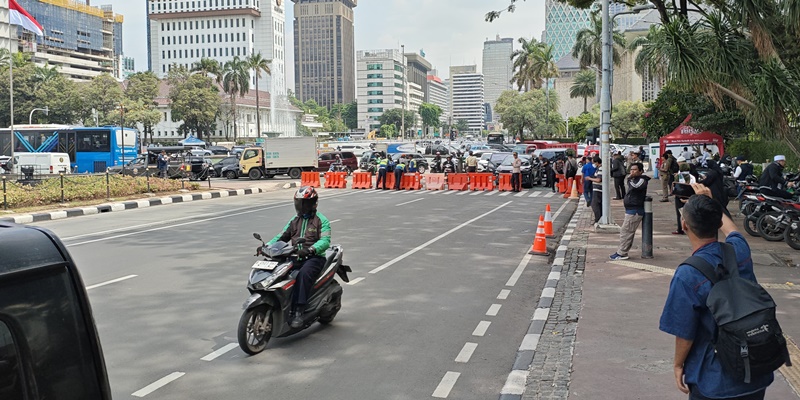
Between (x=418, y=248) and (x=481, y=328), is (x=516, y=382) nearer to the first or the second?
(x=481, y=328)

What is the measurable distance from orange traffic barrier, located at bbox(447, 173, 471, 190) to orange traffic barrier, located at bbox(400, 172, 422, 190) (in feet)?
4.79

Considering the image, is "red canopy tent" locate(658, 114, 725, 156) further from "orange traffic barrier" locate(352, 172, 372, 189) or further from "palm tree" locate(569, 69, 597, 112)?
"palm tree" locate(569, 69, 597, 112)

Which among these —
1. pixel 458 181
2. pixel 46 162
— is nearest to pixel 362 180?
pixel 458 181

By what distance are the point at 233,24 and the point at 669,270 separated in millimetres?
153445

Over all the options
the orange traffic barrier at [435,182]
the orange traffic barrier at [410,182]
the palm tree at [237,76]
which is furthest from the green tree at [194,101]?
the orange traffic barrier at [435,182]

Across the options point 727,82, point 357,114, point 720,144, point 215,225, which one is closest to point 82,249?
point 215,225

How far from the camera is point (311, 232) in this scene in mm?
7441

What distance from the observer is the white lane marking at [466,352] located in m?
6.71

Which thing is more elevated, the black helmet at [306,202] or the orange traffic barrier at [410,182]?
the black helmet at [306,202]

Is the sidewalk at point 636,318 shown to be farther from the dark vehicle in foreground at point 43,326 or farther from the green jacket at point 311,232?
the dark vehicle in foreground at point 43,326

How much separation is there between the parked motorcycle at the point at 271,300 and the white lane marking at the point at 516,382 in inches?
90.9

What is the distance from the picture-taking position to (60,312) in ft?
7.67

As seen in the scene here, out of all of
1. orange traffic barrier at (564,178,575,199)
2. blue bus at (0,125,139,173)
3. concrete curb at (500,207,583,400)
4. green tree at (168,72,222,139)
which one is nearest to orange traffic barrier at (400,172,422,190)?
orange traffic barrier at (564,178,575,199)

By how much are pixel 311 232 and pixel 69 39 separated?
143 m
